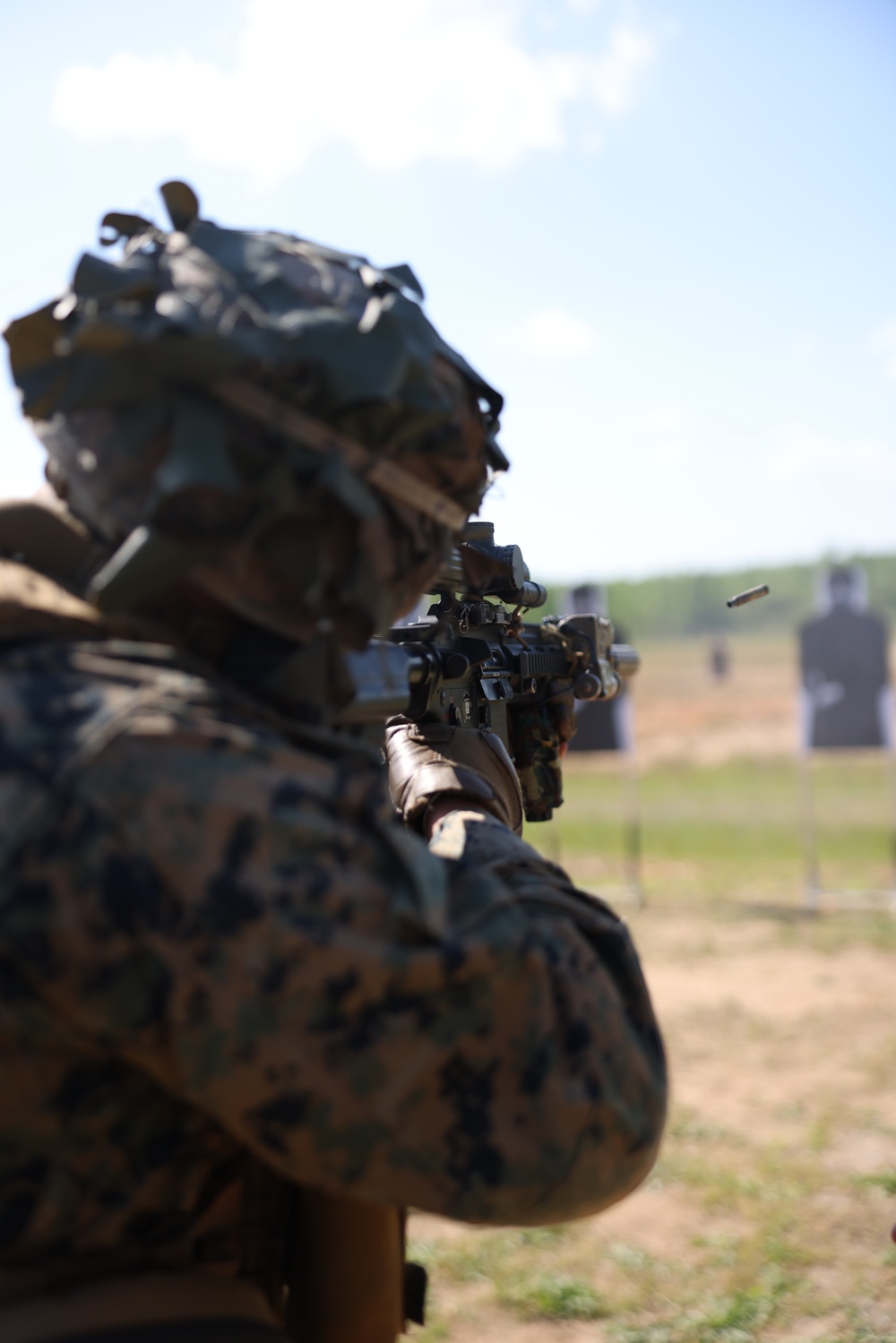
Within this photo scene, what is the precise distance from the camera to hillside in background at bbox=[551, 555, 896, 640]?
253 ft

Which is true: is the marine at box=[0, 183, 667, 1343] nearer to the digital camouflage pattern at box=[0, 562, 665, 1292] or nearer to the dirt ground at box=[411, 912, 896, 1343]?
the digital camouflage pattern at box=[0, 562, 665, 1292]

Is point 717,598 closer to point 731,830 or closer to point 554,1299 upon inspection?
point 731,830

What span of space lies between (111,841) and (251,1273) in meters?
0.70

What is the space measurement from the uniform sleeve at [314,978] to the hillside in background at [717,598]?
76.1 metres

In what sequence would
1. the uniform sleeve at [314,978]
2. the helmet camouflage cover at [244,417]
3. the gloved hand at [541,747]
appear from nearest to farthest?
the uniform sleeve at [314,978] → the helmet camouflage cover at [244,417] → the gloved hand at [541,747]

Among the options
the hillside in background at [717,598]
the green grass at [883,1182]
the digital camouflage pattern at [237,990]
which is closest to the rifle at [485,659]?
the digital camouflage pattern at [237,990]

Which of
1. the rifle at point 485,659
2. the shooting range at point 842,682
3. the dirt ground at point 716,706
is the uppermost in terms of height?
the dirt ground at point 716,706

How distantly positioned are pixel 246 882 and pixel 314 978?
0.40ft

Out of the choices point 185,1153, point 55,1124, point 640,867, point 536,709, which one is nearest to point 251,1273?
point 185,1153

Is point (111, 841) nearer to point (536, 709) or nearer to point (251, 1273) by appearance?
point (251, 1273)

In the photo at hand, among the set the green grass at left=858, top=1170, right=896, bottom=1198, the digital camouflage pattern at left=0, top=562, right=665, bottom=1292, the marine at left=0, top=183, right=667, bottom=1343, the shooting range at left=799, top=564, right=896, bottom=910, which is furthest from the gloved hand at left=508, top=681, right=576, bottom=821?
the shooting range at left=799, top=564, right=896, bottom=910

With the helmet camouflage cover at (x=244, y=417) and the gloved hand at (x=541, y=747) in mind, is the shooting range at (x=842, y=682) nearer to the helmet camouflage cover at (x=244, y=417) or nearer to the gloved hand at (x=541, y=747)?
the gloved hand at (x=541, y=747)

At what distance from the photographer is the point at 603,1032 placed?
1.36 metres

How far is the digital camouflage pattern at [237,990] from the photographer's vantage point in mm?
1149
